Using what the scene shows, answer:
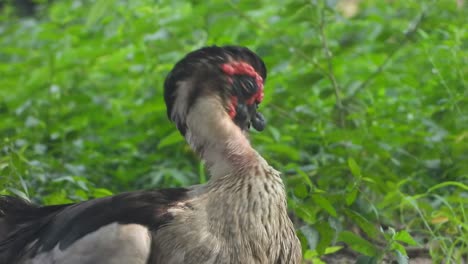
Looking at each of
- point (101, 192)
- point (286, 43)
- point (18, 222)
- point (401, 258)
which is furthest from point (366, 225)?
point (286, 43)

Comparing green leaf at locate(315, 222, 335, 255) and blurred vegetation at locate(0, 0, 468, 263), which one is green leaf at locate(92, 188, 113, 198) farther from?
green leaf at locate(315, 222, 335, 255)

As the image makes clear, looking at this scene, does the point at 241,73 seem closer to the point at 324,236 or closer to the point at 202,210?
the point at 202,210

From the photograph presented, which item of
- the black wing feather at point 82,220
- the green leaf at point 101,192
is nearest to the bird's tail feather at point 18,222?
the black wing feather at point 82,220

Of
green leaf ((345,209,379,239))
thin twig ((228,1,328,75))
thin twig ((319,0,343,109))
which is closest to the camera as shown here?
green leaf ((345,209,379,239))

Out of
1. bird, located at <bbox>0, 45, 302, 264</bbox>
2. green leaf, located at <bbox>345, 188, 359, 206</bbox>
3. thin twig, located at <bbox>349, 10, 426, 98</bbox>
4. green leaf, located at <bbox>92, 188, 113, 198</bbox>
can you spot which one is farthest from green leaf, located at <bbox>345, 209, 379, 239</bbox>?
thin twig, located at <bbox>349, 10, 426, 98</bbox>

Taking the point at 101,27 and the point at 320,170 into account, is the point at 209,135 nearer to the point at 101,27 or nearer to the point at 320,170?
the point at 320,170

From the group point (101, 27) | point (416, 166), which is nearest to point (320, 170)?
point (416, 166)

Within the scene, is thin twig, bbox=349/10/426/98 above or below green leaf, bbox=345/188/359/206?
below

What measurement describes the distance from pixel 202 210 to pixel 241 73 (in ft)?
1.81

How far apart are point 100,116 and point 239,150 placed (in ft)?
10.3

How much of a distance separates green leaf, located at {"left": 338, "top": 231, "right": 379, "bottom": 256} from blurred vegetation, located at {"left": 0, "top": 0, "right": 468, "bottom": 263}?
248 millimetres

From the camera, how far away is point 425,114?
242 inches

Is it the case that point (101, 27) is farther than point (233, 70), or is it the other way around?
point (101, 27)

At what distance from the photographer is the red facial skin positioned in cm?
402
